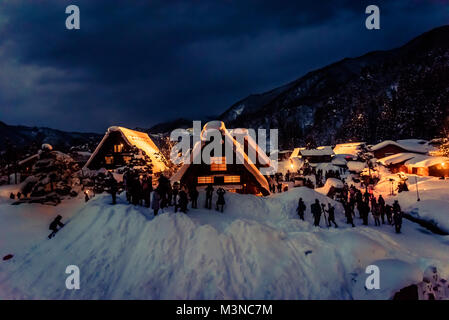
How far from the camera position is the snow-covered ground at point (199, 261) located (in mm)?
8180

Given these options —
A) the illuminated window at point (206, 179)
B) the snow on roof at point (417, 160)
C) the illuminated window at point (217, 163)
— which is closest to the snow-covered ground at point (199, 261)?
the illuminated window at point (206, 179)

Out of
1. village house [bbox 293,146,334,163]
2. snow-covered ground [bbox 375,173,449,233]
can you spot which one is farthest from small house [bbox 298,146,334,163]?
snow-covered ground [bbox 375,173,449,233]

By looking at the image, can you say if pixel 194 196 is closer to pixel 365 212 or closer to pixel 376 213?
pixel 365 212

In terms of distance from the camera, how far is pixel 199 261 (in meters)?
8.88

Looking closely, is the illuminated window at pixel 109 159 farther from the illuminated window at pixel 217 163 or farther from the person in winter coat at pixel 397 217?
the person in winter coat at pixel 397 217

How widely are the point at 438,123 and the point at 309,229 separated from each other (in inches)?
3301

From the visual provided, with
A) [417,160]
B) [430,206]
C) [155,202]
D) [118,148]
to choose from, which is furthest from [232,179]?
[417,160]

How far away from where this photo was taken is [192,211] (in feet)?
44.5

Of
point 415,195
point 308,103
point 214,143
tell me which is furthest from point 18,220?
point 308,103

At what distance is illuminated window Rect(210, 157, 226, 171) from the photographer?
1845 centimetres

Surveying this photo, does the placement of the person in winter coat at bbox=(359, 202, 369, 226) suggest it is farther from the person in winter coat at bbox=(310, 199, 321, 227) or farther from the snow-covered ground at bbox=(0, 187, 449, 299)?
the person in winter coat at bbox=(310, 199, 321, 227)

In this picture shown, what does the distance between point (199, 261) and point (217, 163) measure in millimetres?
10337

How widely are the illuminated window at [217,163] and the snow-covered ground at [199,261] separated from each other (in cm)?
698

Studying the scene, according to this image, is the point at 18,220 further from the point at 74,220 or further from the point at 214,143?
the point at 214,143
